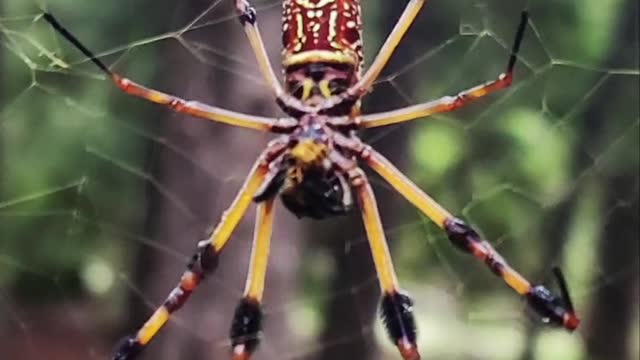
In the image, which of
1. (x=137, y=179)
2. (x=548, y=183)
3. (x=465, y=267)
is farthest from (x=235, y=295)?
(x=548, y=183)

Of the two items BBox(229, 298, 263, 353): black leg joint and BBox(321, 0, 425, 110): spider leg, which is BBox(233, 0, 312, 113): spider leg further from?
BBox(229, 298, 263, 353): black leg joint

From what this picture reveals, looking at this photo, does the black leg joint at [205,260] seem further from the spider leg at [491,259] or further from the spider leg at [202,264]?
the spider leg at [491,259]

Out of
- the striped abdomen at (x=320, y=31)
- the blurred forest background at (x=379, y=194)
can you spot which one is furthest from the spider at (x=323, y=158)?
the blurred forest background at (x=379, y=194)

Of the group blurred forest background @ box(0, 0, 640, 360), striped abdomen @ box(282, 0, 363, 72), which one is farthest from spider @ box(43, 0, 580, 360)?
blurred forest background @ box(0, 0, 640, 360)

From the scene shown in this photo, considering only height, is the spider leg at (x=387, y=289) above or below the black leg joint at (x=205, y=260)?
below

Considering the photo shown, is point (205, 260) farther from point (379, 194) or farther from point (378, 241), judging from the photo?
point (379, 194)

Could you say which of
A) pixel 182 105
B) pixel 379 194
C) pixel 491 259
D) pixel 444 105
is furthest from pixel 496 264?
pixel 379 194
